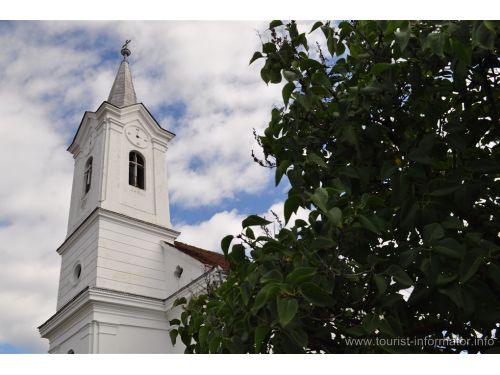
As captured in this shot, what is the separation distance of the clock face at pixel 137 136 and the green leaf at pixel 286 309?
727 inches

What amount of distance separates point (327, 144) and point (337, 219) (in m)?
0.99

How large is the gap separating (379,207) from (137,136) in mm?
18319

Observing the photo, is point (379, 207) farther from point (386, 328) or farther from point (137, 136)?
point (137, 136)

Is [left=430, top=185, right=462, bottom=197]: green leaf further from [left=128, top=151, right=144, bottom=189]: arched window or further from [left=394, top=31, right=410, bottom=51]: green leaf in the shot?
[left=128, top=151, right=144, bottom=189]: arched window

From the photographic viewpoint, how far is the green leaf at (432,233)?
1.89 m

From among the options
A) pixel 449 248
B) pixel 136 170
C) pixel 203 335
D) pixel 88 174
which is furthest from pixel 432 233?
pixel 88 174

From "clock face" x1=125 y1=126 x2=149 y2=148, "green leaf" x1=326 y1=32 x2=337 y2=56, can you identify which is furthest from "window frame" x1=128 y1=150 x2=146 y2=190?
"green leaf" x1=326 y1=32 x2=337 y2=56

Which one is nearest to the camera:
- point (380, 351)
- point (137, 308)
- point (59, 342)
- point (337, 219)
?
point (337, 219)

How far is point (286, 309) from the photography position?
163 centimetres

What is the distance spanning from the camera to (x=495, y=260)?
79.8 inches

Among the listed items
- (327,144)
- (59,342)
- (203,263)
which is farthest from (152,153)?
(327,144)

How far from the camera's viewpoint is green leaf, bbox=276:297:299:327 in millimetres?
1598

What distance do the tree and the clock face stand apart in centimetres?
1727

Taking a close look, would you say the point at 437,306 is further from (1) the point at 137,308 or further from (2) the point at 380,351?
(1) the point at 137,308
